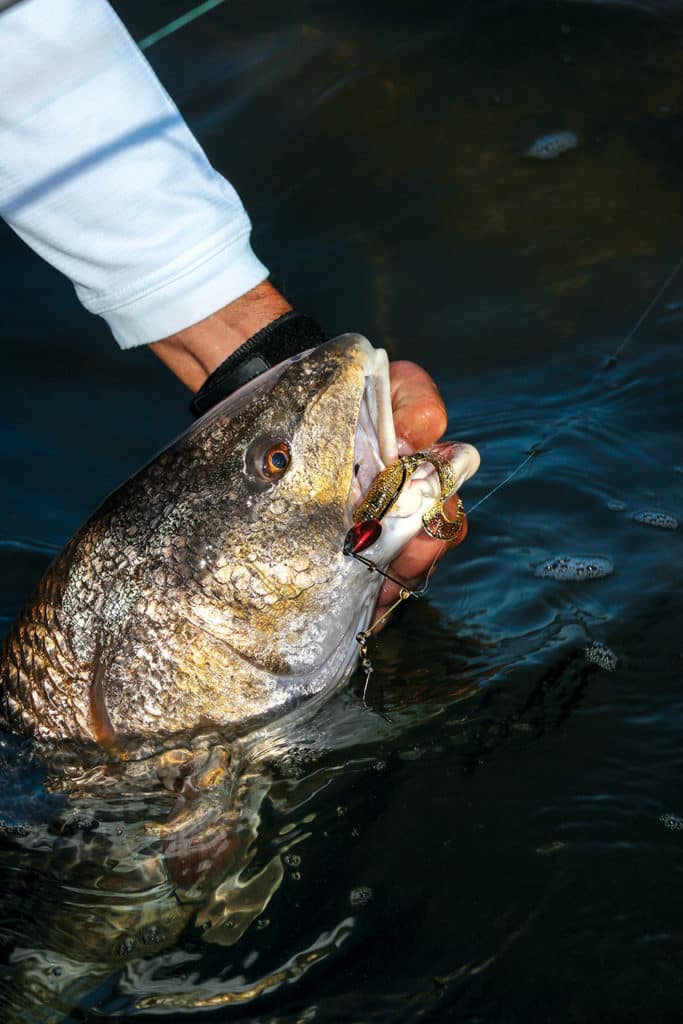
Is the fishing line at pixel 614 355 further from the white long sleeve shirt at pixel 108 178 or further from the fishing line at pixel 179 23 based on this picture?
the fishing line at pixel 179 23

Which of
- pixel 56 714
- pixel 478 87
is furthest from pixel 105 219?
pixel 478 87

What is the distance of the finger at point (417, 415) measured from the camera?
2875 millimetres

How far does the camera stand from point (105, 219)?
285cm

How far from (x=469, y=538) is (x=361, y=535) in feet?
3.44

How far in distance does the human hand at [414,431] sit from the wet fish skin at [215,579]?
256 millimetres

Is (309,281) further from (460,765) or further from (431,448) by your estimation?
(460,765)

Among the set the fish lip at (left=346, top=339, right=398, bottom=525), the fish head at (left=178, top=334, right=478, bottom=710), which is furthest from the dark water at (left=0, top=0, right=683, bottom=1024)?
the fish lip at (left=346, top=339, right=398, bottom=525)

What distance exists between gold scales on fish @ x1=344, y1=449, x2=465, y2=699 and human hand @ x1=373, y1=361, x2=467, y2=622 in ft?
0.21

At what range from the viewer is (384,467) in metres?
2.75

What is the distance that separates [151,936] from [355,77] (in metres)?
5.02

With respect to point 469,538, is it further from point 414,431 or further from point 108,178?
point 108,178

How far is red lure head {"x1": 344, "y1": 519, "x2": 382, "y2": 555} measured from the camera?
103 inches

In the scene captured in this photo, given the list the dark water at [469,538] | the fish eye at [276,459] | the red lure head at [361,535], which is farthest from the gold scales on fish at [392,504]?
the dark water at [469,538]

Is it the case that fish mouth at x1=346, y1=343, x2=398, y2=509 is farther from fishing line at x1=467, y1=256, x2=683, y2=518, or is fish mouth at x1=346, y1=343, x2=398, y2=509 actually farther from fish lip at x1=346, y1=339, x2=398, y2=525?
fishing line at x1=467, y1=256, x2=683, y2=518
